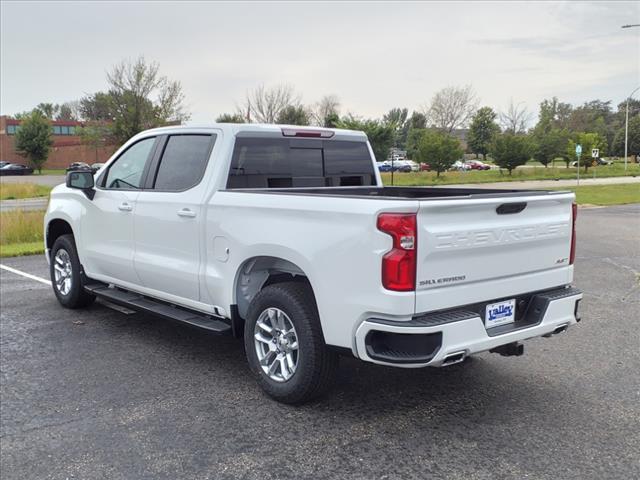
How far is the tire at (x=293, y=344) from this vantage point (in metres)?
4.12

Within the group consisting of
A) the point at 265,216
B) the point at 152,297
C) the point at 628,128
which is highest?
the point at 628,128

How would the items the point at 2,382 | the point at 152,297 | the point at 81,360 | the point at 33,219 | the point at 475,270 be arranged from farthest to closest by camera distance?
the point at 33,219
the point at 152,297
the point at 81,360
the point at 2,382
the point at 475,270

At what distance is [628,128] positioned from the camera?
51.8 metres

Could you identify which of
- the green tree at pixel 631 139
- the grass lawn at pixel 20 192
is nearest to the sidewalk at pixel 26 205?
the grass lawn at pixel 20 192

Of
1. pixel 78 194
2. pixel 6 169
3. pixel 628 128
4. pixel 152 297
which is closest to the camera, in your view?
pixel 152 297

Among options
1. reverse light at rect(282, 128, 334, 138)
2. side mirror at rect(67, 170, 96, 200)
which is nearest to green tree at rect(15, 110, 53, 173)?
side mirror at rect(67, 170, 96, 200)

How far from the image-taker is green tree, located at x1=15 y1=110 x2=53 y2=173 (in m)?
65.6

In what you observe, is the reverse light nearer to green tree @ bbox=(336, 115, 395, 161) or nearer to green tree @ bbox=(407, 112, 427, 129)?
green tree @ bbox=(336, 115, 395, 161)

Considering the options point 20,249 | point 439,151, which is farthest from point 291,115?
point 20,249

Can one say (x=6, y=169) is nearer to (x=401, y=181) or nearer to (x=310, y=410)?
(x=401, y=181)

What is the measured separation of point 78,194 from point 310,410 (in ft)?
12.9

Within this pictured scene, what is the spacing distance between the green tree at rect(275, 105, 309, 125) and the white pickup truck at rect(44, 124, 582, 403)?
4707cm

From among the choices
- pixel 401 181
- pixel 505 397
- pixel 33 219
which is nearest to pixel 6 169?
pixel 401 181

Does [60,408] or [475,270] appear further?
[60,408]
